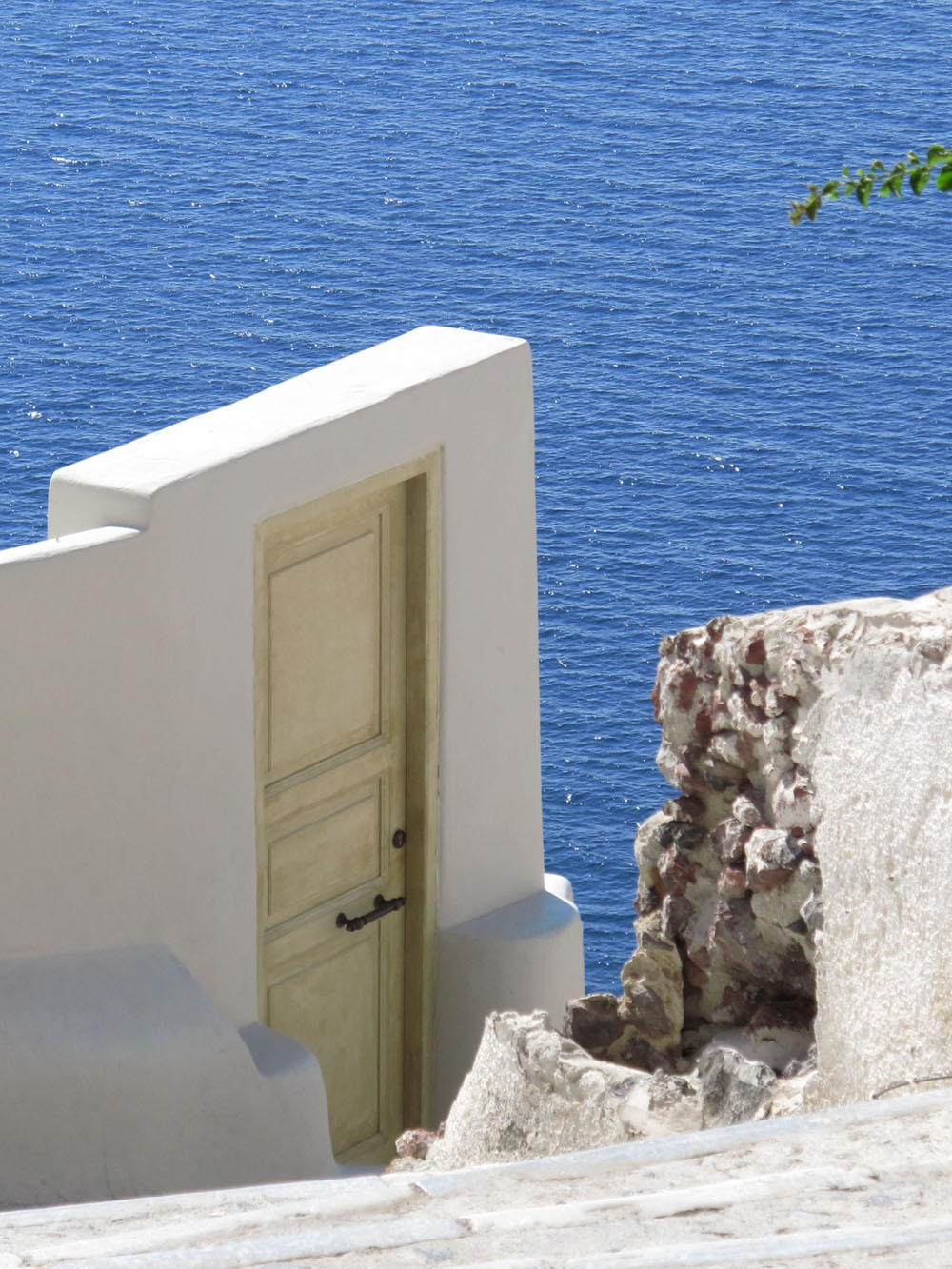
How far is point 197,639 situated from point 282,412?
709 mm

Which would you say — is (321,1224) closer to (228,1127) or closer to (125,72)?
(228,1127)

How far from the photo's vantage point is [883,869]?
10.6 feet

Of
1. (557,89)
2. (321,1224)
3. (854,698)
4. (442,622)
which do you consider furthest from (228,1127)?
(557,89)

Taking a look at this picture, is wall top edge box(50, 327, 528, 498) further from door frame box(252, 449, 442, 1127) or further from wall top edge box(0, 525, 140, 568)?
door frame box(252, 449, 442, 1127)

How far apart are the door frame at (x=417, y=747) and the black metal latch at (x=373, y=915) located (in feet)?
0.26

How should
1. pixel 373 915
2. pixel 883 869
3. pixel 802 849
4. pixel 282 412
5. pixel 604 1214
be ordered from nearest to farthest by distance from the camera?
pixel 604 1214 → pixel 883 869 → pixel 802 849 → pixel 282 412 → pixel 373 915

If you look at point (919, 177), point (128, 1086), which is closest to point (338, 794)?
point (128, 1086)

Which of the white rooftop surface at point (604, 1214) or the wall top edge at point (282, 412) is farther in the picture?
the wall top edge at point (282, 412)

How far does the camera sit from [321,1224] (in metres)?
2.13

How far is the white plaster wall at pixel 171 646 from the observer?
5.13 metres

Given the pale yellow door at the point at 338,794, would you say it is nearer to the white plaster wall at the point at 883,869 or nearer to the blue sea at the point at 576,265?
the white plaster wall at the point at 883,869

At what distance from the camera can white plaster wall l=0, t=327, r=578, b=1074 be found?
5133mm

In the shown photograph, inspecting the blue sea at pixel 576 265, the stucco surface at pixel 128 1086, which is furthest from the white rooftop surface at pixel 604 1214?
the blue sea at pixel 576 265

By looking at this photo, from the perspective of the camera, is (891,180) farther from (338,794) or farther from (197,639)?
(338,794)
